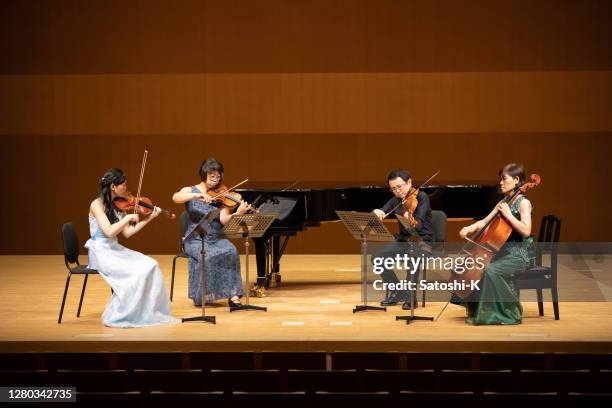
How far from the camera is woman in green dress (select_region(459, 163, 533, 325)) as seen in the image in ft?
17.3

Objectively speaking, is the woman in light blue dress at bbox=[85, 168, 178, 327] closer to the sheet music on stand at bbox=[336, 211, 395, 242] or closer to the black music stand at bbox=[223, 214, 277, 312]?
the black music stand at bbox=[223, 214, 277, 312]

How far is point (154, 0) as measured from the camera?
9.26 meters

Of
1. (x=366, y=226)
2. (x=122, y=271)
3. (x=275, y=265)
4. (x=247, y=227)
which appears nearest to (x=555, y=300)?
(x=366, y=226)

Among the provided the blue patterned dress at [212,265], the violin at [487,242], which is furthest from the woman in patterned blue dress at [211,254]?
the violin at [487,242]

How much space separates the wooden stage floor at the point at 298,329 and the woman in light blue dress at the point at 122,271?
170mm

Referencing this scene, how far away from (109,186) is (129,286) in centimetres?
60

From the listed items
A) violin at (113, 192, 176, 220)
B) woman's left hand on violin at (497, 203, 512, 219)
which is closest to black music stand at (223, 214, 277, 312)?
violin at (113, 192, 176, 220)

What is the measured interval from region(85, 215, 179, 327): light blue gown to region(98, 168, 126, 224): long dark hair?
12 centimetres

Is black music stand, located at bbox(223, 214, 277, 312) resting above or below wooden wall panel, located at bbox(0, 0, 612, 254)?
below

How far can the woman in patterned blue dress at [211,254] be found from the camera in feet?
19.6

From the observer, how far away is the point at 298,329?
5.27 metres
